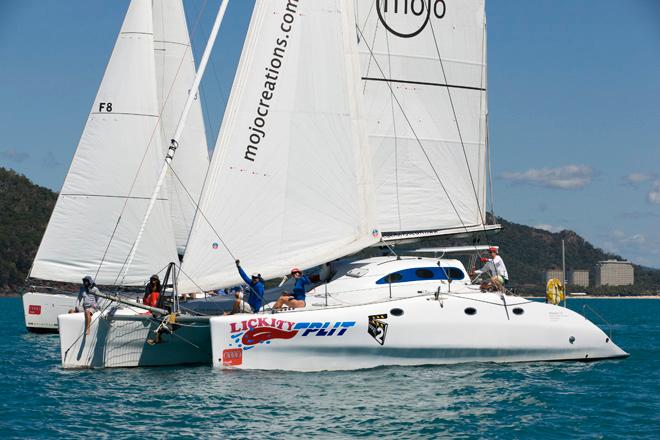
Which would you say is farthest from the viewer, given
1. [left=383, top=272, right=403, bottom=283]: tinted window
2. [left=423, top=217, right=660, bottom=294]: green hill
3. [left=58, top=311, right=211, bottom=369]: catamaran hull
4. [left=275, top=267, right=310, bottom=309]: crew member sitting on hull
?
[left=423, top=217, right=660, bottom=294]: green hill

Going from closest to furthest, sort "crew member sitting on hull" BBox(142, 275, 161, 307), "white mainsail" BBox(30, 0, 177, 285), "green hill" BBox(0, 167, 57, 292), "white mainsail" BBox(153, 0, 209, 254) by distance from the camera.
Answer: "crew member sitting on hull" BBox(142, 275, 161, 307) → "white mainsail" BBox(30, 0, 177, 285) → "white mainsail" BBox(153, 0, 209, 254) → "green hill" BBox(0, 167, 57, 292)

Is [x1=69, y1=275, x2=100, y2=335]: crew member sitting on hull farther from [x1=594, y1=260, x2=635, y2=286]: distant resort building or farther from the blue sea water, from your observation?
[x1=594, y1=260, x2=635, y2=286]: distant resort building

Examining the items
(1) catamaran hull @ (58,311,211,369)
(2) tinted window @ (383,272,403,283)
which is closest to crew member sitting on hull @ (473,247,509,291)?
(2) tinted window @ (383,272,403,283)

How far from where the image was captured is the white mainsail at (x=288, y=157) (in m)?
18.5

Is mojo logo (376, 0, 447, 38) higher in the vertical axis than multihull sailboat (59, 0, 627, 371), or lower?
higher

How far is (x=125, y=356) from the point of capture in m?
19.3

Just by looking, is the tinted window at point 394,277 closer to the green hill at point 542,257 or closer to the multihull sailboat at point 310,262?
the multihull sailboat at point 310,262

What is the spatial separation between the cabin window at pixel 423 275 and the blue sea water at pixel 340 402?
6.58 feet

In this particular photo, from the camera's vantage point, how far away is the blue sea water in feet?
44.7

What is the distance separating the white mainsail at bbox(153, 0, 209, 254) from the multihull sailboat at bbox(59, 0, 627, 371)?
10771 mm

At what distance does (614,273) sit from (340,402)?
11817 cm

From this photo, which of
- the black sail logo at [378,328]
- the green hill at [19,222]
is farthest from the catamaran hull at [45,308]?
the green hill at [19,222]

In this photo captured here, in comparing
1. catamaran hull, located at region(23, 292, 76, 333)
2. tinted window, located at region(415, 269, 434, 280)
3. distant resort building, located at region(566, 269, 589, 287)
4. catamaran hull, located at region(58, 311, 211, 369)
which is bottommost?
catamaran hull, located at region(58, 311, 211, 369)

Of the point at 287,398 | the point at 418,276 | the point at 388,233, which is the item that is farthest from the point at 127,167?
the point at 287,398
